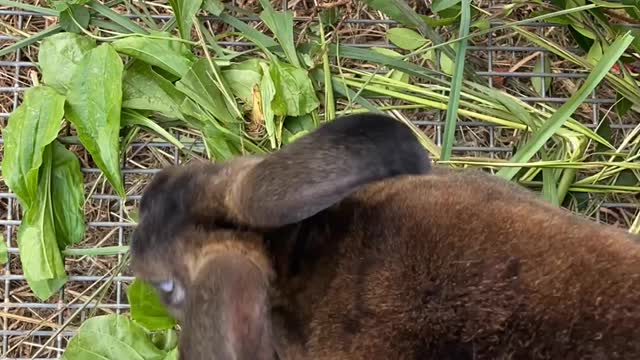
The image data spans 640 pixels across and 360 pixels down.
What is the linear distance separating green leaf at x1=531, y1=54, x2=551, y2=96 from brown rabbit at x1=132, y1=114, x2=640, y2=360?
82 cm

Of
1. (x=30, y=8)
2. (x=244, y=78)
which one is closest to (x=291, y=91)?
(x=244, y=78)

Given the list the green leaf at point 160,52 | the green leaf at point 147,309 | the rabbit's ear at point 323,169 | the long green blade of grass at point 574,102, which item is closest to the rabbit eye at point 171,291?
the rabbit's ear at point 323,169

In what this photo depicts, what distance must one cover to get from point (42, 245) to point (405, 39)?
2.76 ft

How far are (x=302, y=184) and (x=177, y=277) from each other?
0.28 metres

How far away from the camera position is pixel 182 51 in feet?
6.84

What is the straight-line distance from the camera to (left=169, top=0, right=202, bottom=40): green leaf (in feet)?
6.83

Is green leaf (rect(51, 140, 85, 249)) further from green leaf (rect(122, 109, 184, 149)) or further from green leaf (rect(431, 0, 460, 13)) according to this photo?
green leaf (rect(431, 0, 460, 13))

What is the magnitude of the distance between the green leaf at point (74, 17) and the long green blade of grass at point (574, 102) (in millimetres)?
908

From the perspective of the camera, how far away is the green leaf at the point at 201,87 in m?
2.04

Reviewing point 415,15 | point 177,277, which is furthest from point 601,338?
point 415,15

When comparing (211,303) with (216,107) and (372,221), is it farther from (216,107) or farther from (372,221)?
(216,107)

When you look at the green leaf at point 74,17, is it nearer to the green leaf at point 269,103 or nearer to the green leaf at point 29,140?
the green leaf at point 29,140

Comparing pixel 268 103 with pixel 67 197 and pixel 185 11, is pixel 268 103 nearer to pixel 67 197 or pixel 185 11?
pixel 185 11

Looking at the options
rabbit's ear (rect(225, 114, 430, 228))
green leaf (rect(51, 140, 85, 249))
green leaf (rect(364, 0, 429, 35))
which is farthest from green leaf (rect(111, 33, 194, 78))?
rabbit's ear (rect(225, 114, 430, 228))
